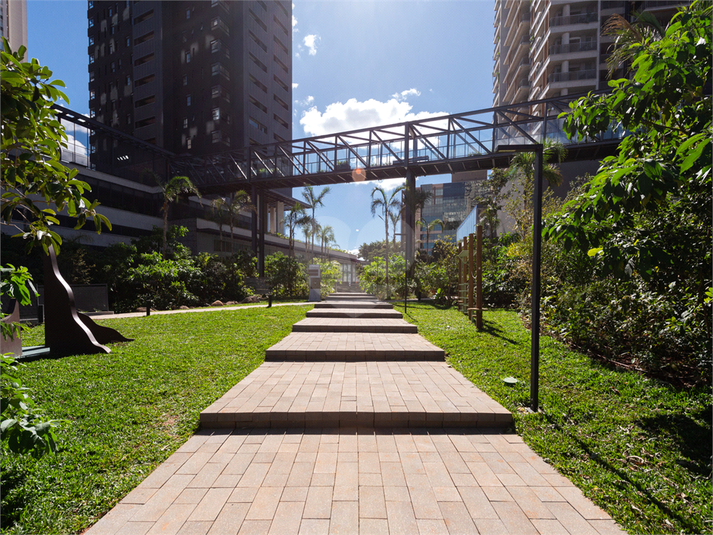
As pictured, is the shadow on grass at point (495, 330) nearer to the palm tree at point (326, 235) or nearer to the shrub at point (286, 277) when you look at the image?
the shrub at point (286, 277)

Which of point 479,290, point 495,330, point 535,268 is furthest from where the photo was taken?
point 479,290

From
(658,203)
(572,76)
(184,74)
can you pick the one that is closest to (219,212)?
(184,74)

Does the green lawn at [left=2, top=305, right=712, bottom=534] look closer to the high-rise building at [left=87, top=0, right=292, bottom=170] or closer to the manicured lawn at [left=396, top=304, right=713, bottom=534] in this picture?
the manicured lawn at [left=396, top=304, right=713, bottom=534]

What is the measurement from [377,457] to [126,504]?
193cm

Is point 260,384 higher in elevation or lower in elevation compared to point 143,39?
lower

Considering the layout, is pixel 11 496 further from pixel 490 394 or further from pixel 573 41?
pixel 573 41

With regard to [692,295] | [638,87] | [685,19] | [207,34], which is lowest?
[692,295]

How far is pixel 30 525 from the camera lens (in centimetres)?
221

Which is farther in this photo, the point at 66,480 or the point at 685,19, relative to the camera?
the point at 685,19

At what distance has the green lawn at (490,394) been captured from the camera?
245cm

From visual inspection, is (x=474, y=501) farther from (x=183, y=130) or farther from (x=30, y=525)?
(x=183, y=130)

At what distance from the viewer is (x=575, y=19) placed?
1426 inches

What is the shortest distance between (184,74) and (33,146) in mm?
47440

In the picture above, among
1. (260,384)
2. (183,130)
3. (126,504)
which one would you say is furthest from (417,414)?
(183,130)
